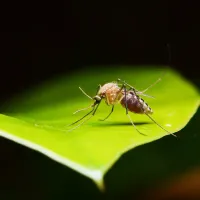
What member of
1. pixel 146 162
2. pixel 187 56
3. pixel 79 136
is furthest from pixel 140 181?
pixel 187 56

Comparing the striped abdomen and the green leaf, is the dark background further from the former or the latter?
the striped abdomen

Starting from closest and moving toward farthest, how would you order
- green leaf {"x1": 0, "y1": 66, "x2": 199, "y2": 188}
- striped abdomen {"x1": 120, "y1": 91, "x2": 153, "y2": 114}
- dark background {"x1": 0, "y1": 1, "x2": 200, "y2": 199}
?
green leaf {"x1": 0, "y1": 66, "x2": 199, "y2": 188} → striped abdomen {"x1": 120, "y1": 91, "x2": 153, "y2": 114} → dark background {"x1": 0, "y1": 1, "x2": 200, "y2": 199}

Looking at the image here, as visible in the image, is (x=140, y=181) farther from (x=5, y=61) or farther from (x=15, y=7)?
(x=15, y=7)

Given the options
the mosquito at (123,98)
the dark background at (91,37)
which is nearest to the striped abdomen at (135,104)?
the mosquito at (123,98)

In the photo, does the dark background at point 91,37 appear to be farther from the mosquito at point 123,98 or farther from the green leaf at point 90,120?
the mosquito at point 123,98

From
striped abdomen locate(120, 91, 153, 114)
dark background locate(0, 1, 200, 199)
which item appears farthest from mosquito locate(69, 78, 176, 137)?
dark background locate(0, 1, 200, 199)

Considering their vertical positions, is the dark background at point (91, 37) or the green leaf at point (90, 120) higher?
the green leaf at point (90, 120)

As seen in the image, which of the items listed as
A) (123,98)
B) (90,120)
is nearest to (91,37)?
(123,98)
